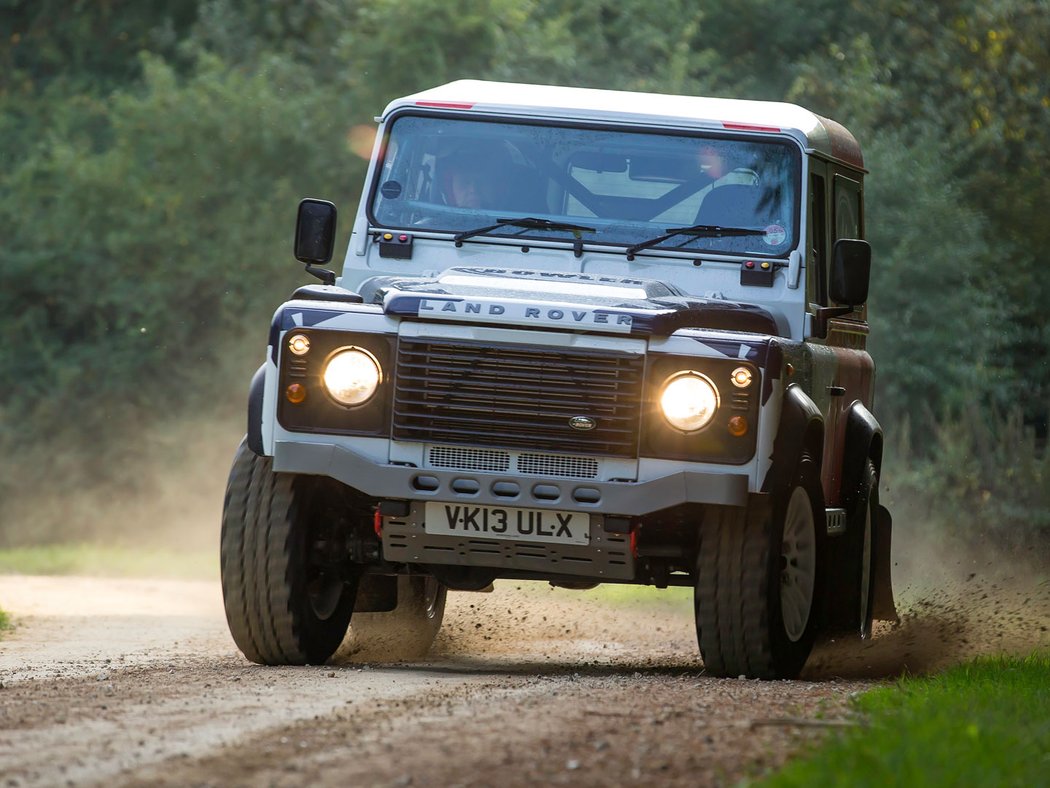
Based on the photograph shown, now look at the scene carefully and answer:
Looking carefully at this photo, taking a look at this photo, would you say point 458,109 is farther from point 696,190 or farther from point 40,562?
A: point 40,562

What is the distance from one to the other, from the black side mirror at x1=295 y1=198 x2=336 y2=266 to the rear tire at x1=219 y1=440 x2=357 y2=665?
120 cm

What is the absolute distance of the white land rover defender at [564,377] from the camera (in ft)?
26.8

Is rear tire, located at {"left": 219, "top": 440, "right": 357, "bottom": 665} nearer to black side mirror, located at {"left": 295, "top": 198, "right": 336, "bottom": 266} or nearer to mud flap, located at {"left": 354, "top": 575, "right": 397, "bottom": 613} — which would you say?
mud flap, located at {"left": 354, "top": 575, "right": 397, "bottom": 613}

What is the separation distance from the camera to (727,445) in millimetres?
8133

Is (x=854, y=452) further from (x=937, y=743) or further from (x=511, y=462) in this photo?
(x=937, y=743)

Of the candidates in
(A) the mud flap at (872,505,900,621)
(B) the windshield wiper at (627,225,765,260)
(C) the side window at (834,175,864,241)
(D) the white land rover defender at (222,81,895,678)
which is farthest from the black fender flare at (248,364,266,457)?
(A) the mud flap at (872,505,900,621)

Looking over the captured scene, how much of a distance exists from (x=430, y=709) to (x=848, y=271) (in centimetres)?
341

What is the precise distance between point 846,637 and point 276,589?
3225mm

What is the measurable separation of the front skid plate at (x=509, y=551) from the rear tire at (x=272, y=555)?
0.43m

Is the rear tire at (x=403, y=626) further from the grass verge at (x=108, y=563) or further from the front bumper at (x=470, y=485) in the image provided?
the grass verge at (x=108, y=563)

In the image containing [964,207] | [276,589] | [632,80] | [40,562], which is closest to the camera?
[276,589]

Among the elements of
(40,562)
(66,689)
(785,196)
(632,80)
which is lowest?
(40,562)

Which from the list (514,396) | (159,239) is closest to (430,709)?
(514,396)

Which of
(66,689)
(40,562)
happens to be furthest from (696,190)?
(40,562)
